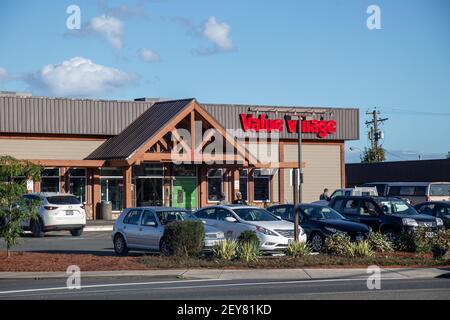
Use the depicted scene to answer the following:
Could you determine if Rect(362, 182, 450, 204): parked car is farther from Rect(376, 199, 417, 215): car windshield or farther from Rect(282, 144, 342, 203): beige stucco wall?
Rect(376, 199, 417, 215): car windshield

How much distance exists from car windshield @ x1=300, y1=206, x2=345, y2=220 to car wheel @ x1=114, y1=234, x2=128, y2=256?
18.6 ft

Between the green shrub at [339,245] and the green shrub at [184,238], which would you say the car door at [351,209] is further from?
the green shrub at [184,238]

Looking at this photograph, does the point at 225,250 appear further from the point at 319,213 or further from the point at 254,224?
the point at 319,213

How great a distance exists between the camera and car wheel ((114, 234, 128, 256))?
79.8 feet

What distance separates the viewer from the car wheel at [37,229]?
102 feet

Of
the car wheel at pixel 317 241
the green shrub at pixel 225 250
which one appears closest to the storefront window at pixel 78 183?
the car wheel at pixel 317 241

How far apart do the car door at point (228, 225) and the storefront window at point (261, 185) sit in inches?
897

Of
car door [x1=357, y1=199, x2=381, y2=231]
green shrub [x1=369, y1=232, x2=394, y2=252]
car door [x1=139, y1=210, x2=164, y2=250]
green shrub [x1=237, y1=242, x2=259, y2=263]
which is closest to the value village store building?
car door [x1=357, y1=199, x2=381, y2=231]

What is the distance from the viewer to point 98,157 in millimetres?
41875

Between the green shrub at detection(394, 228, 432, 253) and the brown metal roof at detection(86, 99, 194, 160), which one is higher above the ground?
the brown metal roof at detection(86, 99, 194, 160)

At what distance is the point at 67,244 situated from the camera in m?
28.5
